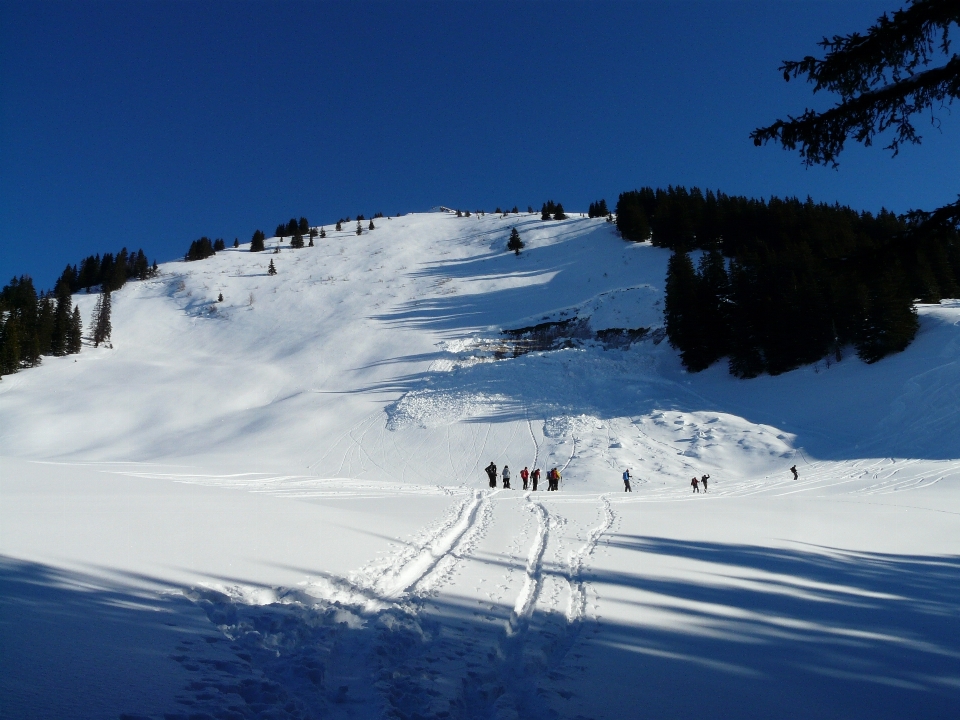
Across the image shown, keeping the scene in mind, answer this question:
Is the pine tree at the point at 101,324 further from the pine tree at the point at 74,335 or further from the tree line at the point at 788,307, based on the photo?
the tree line at the point at 788,307

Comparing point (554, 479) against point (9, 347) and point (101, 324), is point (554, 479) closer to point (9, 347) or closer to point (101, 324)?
point (9, 347)

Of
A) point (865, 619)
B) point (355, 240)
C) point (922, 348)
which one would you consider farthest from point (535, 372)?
point (355, 240)

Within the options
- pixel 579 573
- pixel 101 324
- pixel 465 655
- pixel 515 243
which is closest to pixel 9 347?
pixel 101 324

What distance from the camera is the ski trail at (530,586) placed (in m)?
5.25

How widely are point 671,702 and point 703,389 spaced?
114 ft

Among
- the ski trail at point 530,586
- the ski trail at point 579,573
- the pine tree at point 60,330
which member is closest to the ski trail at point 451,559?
the ski trail at point 530,586

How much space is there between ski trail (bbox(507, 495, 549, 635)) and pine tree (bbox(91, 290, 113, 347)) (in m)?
60.8

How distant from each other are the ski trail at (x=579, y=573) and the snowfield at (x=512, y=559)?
49 millimetres

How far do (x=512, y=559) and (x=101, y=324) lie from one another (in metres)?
64.4

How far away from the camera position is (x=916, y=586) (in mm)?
6406

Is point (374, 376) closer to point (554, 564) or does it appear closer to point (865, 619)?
point (554, 564)

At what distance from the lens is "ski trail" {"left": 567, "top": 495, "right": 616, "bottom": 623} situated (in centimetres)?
551

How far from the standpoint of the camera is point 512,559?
7809 millimetres

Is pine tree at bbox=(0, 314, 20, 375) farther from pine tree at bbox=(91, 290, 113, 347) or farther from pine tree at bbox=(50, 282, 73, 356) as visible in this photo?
pine tree at bbox=(91, 290, 113, 347)
